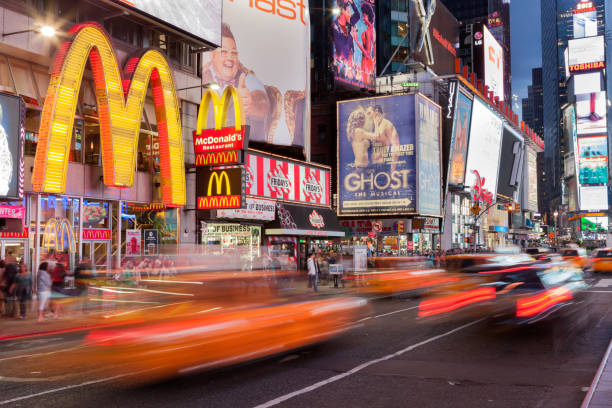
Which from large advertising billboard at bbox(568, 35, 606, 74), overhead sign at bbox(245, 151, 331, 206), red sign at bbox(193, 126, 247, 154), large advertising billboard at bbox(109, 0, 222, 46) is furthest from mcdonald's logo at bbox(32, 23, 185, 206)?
large advertising billboard at bbox(568, 35, 606, 74)

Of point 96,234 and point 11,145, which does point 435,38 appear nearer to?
point 96,234

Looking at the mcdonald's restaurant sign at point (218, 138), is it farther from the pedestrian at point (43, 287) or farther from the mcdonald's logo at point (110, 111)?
the pedestrian at point (43, 287)

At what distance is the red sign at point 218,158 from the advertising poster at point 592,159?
178934 mm

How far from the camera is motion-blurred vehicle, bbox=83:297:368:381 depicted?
31.4 ft

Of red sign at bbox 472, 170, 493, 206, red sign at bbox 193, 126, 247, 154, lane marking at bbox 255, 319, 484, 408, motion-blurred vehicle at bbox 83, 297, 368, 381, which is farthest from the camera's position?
red sign at bbox 472, 170, 493, 206

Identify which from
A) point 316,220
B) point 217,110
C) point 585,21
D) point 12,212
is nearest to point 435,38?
point 316,220

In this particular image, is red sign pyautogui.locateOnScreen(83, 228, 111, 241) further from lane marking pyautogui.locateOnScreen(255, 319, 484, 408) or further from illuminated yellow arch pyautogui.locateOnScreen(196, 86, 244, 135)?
lane marking pyautogui.locateOnScreen(255, 319, 484, 408)

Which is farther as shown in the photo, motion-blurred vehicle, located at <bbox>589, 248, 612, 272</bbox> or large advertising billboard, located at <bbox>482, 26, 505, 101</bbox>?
large advertising billboard, located at <bbox>482, 26, 505, 101</bbox>

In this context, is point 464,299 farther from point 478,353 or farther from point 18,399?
point 18,399

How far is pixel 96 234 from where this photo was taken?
25.8m

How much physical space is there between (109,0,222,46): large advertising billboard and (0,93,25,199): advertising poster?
6267 millimetres

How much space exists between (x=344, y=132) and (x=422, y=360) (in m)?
50.3

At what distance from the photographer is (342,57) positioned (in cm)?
6625

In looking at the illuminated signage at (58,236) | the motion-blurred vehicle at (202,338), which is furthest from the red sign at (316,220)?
the motion-blurred vehicle at (202,338)
